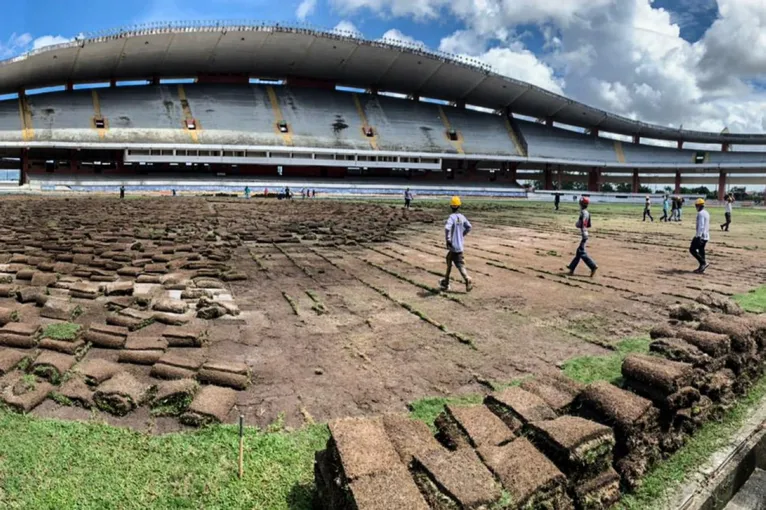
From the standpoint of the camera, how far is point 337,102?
181 ft

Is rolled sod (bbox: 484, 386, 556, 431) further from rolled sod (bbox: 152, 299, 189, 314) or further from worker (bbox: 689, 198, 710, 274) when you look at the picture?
worker (bbox: 689, 198, 710, 274)

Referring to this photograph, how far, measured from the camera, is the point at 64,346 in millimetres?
5012

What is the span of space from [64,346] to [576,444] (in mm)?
4910

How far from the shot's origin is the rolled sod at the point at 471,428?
320 centimetres

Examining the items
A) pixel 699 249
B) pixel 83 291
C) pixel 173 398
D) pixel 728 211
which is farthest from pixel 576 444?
pixel 728 211

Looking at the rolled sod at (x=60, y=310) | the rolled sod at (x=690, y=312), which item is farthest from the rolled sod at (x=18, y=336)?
the rolled sod at (x=690, y=312)

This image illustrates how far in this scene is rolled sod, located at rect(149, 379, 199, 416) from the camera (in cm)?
403

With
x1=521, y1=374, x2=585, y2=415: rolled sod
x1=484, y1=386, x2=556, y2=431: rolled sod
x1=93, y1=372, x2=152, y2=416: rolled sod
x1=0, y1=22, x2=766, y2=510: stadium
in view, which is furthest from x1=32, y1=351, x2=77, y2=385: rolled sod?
x1=521, y1=374, x2=585, y2=415: rolled sod

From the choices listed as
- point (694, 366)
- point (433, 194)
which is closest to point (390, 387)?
point (694, 366)

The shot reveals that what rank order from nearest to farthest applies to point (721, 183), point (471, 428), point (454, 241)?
point (471, 428), point (454, 241), point (721, 183)

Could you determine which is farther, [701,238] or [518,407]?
[701,238]

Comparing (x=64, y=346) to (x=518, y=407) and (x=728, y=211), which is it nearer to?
(x=518, y=407)

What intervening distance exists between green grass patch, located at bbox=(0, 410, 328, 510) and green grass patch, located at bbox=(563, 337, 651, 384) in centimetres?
284

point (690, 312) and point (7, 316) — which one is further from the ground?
point (7, 316)
